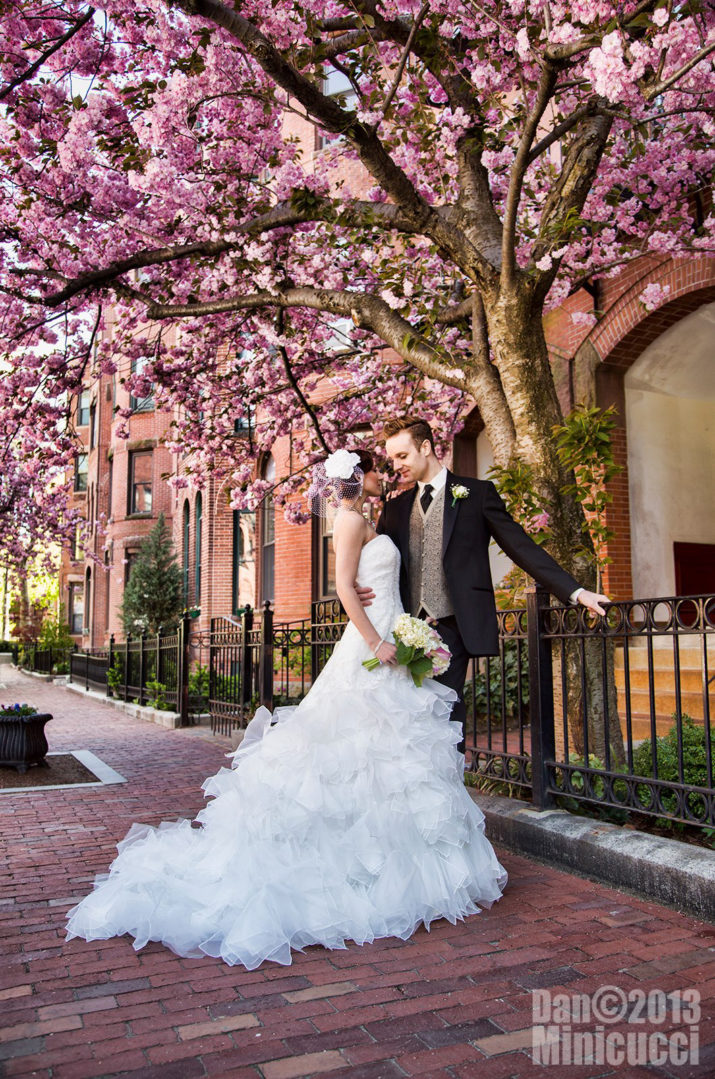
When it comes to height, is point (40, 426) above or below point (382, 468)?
above

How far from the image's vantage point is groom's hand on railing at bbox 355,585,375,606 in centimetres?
425

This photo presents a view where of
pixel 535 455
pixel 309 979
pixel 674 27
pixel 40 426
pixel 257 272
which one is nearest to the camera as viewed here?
pixel 309 979

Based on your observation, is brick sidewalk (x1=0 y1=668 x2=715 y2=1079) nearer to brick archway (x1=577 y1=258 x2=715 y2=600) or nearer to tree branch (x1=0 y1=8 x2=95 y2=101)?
tree branch (x1=0 y1=8 x2=95 y2=101)

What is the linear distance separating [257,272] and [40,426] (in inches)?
159

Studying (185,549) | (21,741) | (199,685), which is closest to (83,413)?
(185,549)

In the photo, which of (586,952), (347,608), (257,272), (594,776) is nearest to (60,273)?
(257,272)

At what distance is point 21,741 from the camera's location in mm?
8219

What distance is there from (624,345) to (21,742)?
8032 millimetres

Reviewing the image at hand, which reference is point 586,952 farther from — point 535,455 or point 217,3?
A: point 217,3

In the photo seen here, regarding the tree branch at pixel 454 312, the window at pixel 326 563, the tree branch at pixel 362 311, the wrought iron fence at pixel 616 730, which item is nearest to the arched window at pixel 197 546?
the window at pixel 326 563

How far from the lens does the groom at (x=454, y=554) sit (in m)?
4.38

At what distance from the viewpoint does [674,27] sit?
4.83 meters

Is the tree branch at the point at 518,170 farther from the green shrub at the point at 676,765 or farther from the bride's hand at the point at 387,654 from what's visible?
the green shrub at the point at 676,765

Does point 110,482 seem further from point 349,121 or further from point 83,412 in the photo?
point 349,121
